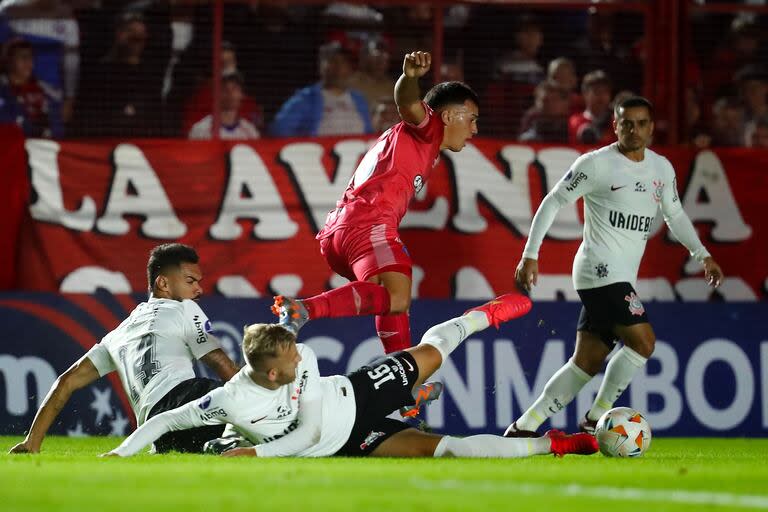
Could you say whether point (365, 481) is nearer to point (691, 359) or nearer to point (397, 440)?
point (397, 440)

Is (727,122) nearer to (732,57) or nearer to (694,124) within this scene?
(694,124)

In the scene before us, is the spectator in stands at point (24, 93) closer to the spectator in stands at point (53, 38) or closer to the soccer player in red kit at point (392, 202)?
the spectator in stands at point (53, 38)

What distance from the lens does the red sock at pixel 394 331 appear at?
27.7ft

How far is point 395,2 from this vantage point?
12.4 metres

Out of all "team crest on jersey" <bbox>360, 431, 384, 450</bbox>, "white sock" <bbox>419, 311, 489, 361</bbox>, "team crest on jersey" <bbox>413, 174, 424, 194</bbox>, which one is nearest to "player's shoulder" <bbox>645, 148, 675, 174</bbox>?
"team crest on jersey" <bbox>413, 174, 424, 194</bbox>

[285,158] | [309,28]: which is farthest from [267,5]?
[285,158]

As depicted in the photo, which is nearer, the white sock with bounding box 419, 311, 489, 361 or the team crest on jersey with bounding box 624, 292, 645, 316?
the white sock with bounding box 419, 311, 489, 361

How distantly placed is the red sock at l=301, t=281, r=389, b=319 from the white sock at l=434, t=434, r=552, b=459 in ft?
2.84

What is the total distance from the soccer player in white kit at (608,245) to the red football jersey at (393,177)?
82 centimetres

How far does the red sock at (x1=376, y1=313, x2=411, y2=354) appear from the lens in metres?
8.45

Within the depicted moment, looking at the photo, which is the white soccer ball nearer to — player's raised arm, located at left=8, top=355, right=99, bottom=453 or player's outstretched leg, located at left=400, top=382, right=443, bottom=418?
player's outstretched leg, located at left=400, top=382, right=443, bottom=418

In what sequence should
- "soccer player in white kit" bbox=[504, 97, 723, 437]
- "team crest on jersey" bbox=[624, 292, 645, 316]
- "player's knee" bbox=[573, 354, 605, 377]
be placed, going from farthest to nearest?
"player's knee" bbox=[573, 354, 605, 377] → "soccer player in white kit" bbox=[504, 97, 723, 437] → "team crest on jersey" bbox=[624, 292, 645, 316]

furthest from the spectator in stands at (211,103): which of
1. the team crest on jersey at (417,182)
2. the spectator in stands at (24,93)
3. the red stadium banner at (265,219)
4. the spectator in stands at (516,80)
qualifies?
the team crest on jersey at (417,182)

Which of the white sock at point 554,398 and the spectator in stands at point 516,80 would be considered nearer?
the white sock at point 554,398
